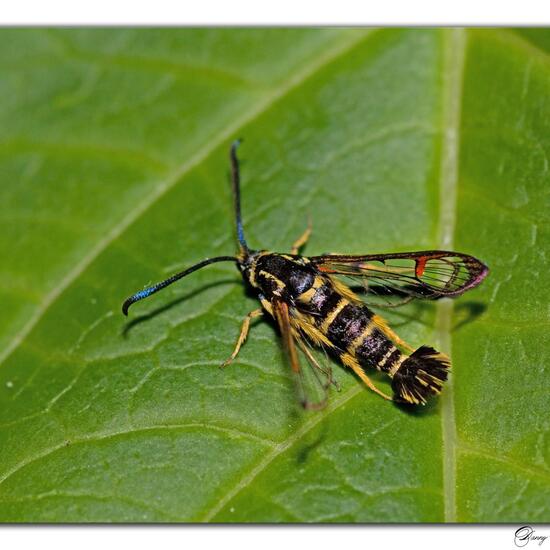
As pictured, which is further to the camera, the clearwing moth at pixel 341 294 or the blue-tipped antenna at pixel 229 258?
the blue-tipped antenna at pixel 229 258

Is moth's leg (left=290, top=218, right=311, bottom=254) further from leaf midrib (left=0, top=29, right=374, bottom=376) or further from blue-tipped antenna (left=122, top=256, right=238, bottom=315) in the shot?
leaf midrib (left=0, top=29, right=374, bottom=376)

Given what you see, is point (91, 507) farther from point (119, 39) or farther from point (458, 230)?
point (119, 39)

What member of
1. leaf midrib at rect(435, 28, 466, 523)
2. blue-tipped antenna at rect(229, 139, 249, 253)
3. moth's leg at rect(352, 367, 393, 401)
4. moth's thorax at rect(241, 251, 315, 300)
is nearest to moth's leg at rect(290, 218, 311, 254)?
moth's thorax at rect(241, 251, 315, 300)

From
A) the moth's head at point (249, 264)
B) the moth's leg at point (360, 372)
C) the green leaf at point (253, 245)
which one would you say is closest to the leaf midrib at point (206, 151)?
the green leaf at point (253, 245)

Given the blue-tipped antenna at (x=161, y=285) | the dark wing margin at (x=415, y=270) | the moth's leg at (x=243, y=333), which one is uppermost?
the dark wing margin at (x=415, y=270)

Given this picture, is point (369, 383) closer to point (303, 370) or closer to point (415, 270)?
point (303, 370)

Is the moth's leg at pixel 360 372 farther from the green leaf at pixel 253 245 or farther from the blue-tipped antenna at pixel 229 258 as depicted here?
the blue-tipped antenna at pixel 229 258
